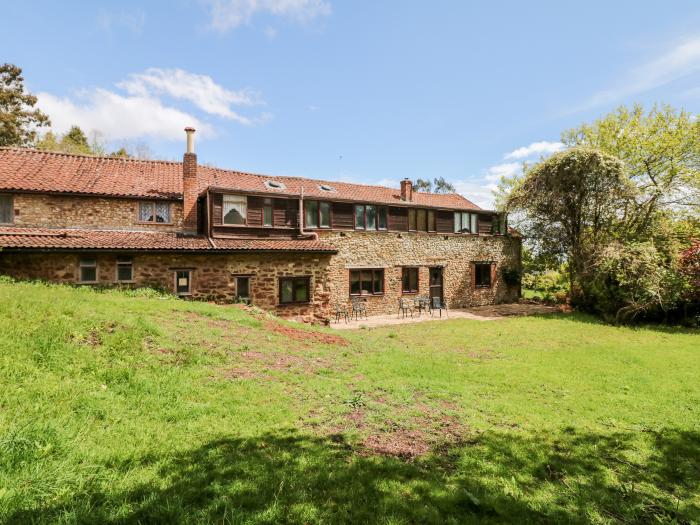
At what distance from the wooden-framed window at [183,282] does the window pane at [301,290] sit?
16.5 ft

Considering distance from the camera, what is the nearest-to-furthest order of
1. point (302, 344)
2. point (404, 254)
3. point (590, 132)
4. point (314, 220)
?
point (302, 344) < point (314, 220) < point (404, 254) < point (590, 132)

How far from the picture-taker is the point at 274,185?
22438mm

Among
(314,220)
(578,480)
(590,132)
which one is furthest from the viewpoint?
(590,132)

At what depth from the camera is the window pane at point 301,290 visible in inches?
703

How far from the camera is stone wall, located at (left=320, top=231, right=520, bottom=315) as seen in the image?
20203 millimetres

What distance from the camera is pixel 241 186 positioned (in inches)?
830

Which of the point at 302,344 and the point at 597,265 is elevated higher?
the point at 597,265

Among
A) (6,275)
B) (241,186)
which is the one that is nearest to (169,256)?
(6,275)

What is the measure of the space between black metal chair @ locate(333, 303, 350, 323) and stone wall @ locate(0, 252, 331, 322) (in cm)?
77

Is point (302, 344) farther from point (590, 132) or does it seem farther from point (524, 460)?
point (590, 132)

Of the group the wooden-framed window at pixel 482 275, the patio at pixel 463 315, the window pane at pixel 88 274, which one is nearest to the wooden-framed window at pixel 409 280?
the patio at pixel 463 315

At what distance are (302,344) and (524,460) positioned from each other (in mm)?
6736

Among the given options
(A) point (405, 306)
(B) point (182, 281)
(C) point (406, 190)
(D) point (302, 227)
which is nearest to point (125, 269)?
(B) point (182, 281)

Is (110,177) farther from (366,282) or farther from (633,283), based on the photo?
(633,283)
